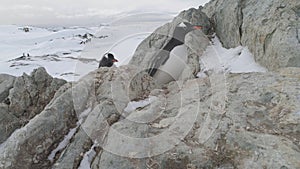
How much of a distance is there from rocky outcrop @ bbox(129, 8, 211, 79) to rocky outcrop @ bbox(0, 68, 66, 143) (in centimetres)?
262

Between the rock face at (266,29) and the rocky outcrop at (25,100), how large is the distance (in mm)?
5105

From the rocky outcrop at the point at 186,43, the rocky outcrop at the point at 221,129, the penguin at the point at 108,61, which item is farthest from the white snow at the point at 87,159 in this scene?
the penguin at the point at 108,61

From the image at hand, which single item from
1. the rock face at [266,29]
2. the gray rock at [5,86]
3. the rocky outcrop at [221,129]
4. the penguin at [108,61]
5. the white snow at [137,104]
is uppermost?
the rock face at [266,29]

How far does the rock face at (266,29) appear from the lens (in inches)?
230

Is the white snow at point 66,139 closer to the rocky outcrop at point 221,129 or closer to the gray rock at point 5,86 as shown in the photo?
the rocky outcrop at point 221,129

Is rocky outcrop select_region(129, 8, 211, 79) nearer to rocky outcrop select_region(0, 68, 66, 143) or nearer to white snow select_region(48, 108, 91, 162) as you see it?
rocky outcrop select_region(0, 68, 66, 143)

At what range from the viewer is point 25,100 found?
717cm

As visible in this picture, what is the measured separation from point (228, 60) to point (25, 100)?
212 inches

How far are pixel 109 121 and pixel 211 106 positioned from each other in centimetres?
166

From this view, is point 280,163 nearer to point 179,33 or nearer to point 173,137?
point 173,137

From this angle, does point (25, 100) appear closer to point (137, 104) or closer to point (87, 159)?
point (137, 104)

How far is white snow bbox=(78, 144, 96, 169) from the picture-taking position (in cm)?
399

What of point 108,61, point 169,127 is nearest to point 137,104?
point 169,127

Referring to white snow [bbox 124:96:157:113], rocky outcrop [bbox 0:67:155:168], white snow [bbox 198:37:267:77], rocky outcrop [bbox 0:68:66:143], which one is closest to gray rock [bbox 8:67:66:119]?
rocky outcrop [bbox 0:68:66:143]
